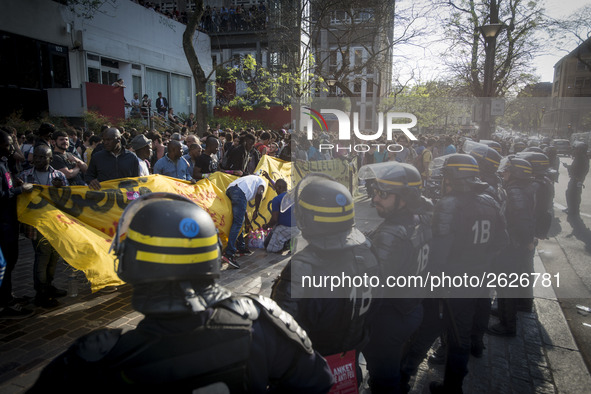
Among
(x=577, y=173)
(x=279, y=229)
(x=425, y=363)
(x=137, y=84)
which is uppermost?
(x=137, y=84)

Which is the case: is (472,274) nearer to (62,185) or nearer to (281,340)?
(281,340)

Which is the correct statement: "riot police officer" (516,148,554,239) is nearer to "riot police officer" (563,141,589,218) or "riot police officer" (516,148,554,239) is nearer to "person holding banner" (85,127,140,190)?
"person holding banner" (85,127,140,190)

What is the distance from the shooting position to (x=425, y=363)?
3.94 m

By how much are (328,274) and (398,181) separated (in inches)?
38.7

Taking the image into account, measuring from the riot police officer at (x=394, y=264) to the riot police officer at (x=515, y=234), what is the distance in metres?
1.82

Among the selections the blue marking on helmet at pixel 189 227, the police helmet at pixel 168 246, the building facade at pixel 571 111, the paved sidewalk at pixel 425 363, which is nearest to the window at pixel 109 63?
the paved sidewalk at pixel 425 363

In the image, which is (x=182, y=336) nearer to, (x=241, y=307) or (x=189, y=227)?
(x=241, y=307)

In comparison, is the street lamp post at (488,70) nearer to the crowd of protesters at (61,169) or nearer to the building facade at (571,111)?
the building facade at (571,111)

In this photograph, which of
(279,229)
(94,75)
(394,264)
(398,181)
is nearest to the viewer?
(394,264)

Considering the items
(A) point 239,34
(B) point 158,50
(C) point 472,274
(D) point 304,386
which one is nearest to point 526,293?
(C) point 472,274

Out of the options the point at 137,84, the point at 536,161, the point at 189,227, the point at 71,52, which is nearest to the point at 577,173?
the point at 536,161

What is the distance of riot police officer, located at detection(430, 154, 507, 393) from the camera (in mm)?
3188

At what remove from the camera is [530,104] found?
45.4 ft

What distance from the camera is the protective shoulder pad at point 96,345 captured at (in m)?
1.23
